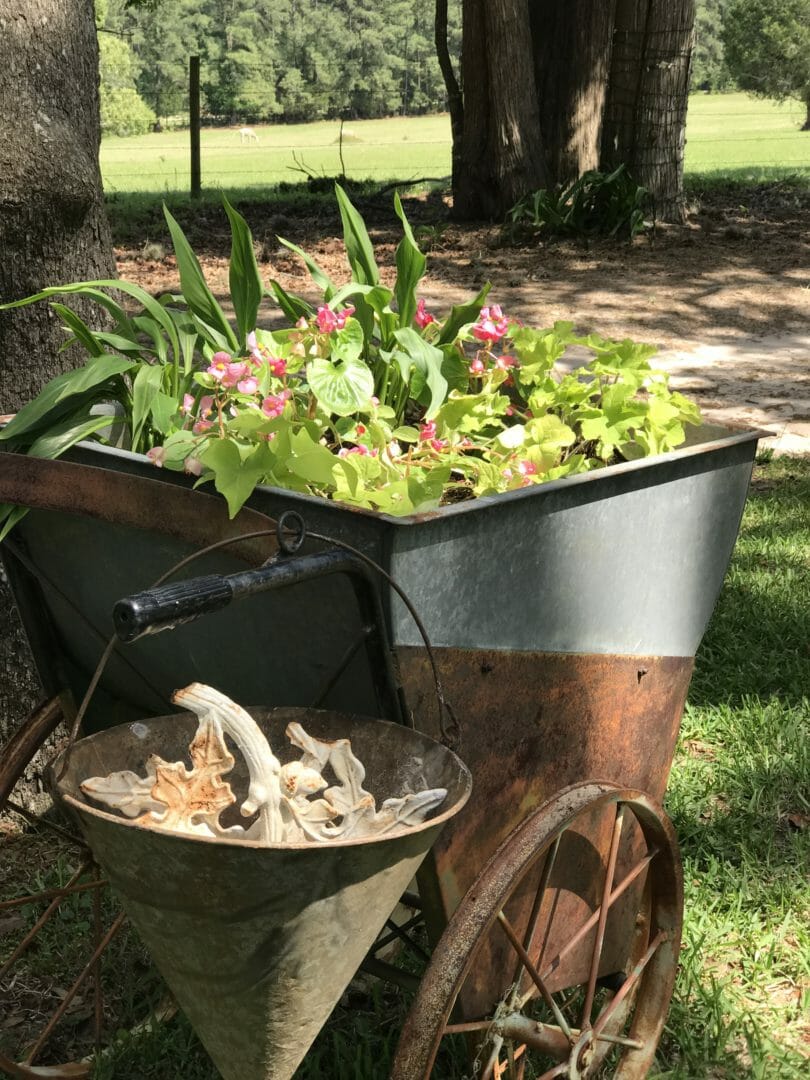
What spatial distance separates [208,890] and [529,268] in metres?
8.39

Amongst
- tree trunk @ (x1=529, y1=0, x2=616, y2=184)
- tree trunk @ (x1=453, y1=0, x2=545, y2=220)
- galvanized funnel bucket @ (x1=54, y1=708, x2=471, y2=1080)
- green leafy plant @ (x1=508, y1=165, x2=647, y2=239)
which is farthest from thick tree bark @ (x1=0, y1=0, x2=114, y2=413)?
tree trunk @ (x1=529, y1=0, x2=616, y2=184)

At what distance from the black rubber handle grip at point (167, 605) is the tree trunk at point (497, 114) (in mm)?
9629

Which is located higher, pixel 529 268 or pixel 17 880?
pixel 529 268

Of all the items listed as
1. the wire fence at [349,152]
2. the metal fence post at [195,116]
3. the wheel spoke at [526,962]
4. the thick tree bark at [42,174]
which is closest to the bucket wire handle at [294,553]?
the wheel spoke at [526,962]

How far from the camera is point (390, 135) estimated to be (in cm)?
3956

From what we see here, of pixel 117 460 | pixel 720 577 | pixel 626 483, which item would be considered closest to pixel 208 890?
pixel 117 460

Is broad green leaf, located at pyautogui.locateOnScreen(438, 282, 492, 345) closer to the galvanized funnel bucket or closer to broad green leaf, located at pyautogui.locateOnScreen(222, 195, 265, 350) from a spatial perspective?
broad green leaf, located at pyautogui.locateOnScreen(222, 195, 265, 350)

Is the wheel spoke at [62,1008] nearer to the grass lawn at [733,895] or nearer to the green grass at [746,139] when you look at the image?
the grass lawn at [733,895]

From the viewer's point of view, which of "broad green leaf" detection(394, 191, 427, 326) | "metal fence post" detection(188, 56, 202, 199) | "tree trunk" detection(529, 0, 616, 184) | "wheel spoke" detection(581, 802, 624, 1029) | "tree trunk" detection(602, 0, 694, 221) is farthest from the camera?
"metal fence post" detection(188, 56, 202, 199)

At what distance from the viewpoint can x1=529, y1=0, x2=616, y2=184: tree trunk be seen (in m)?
10.5

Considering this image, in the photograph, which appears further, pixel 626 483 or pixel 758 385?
pixel 758 385

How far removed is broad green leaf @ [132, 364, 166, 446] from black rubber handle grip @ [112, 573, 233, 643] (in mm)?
577

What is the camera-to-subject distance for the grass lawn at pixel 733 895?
7.36 feet

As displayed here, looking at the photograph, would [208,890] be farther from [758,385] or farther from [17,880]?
[758,385]
